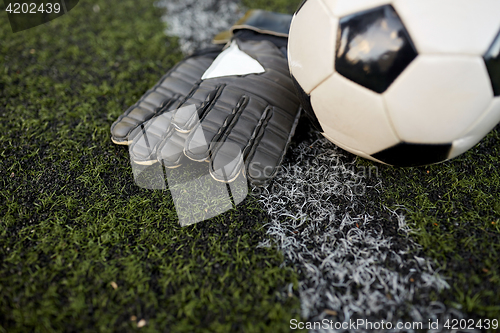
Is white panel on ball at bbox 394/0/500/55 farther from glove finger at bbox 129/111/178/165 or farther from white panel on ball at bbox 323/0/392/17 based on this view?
glove finger at bbox 129/111/178/165

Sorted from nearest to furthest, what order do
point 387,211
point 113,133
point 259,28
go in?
point 387,211 < point 113,133 < point 259,28

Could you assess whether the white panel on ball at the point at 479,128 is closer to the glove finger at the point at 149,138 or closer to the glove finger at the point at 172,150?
the glove finger at the point at 172,150

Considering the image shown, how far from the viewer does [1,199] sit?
179 cm

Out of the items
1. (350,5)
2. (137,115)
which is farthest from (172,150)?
(350,5)

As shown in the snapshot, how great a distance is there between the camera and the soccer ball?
1201 millimetres

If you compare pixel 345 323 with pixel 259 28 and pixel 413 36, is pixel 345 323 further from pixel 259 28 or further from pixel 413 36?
pixel 259 28

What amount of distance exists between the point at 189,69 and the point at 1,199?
137 centimetres

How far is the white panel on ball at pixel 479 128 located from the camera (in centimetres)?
133

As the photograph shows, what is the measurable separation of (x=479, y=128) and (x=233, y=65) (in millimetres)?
1400

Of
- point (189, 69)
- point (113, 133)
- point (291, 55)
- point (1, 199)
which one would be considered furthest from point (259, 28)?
point (1, 199)

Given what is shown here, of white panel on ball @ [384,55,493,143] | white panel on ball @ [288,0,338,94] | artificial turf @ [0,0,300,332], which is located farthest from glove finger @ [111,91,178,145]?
white panel on ball @ [384,55,493,143]

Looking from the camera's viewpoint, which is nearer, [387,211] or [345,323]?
[345,323]

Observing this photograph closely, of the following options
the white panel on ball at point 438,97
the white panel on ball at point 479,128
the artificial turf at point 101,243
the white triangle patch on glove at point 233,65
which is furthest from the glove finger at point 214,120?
the white panel on ball at point 479,128

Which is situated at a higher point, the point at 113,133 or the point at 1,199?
the point at 113,133
